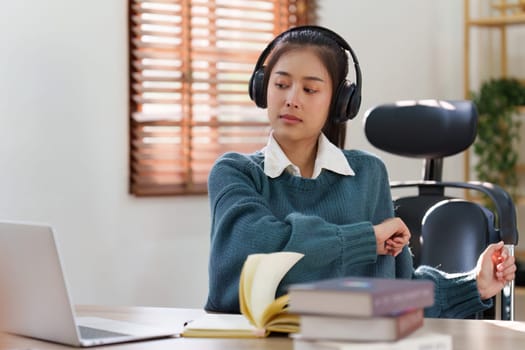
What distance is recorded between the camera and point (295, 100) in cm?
207

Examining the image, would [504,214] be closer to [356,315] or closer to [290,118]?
[290,118]

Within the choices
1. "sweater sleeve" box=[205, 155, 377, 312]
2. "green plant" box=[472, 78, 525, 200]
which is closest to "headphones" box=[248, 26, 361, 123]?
"sweater sleeve" box=[205, 155, 377, 312]

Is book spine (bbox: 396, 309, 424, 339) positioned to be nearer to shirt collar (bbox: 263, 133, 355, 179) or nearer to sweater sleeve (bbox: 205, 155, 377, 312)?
sweater sleeve (bbox: 205, 155, 377, 312)

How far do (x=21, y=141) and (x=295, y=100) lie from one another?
154cm

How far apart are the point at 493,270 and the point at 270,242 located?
501mm

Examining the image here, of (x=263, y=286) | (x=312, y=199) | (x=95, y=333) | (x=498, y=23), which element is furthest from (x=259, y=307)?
(x=498, y=23)

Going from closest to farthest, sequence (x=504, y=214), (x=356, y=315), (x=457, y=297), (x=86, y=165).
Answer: (x=356, y=315) < (x=457, y=297) < (x=504, y=214) < (x=86, y=165)

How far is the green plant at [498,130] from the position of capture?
4.79 metres

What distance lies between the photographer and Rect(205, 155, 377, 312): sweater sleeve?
1.87 meters

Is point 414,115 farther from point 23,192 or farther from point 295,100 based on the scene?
point 23,192

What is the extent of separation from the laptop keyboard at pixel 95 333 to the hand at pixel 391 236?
0.58 metres

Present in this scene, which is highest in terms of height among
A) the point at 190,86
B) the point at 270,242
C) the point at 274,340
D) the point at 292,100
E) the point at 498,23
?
the point at 498,23

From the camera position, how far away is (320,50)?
2.16m

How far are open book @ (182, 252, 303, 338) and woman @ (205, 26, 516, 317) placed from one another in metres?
0.23
